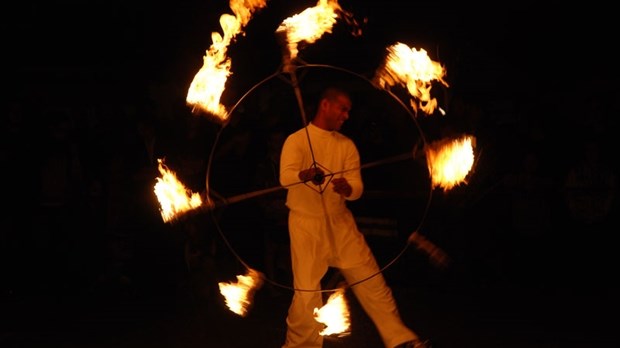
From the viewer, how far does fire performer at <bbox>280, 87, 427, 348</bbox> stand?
581 cm

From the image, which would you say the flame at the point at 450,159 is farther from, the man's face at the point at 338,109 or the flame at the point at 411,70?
the man's face at the point at 338,109

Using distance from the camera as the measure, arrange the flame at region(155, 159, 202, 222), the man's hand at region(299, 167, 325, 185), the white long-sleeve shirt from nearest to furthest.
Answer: the man's hand at region(299, 167, 325, 185) < the white long-sleeve shirt < the flame at region(155, 159, 202, 222)

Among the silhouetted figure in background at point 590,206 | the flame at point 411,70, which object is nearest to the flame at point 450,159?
the flame at point 411,70

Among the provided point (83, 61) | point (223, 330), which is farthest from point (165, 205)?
point (83, 61)

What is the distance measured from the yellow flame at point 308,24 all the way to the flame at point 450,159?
131 cm

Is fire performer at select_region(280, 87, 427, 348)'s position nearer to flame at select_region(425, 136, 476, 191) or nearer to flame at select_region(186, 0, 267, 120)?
flame at select_region(425, 136, 476, 191)

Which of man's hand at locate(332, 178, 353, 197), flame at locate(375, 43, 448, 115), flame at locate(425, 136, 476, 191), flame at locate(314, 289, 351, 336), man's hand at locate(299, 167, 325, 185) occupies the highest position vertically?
flame at locate(375, 43, 448, 115)

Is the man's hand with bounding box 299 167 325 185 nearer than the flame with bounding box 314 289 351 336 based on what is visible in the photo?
Yes

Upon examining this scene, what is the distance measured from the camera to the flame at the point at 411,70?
620 cm

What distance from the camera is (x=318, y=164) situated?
5.99 meters

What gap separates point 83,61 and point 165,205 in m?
5.04

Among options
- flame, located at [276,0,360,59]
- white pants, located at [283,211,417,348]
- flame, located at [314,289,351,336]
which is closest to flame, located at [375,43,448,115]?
flame, located at [276,0,360,59]

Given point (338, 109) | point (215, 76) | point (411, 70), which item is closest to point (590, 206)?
point (411, 70)

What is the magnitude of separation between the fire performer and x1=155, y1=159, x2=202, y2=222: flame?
0.79 meters
